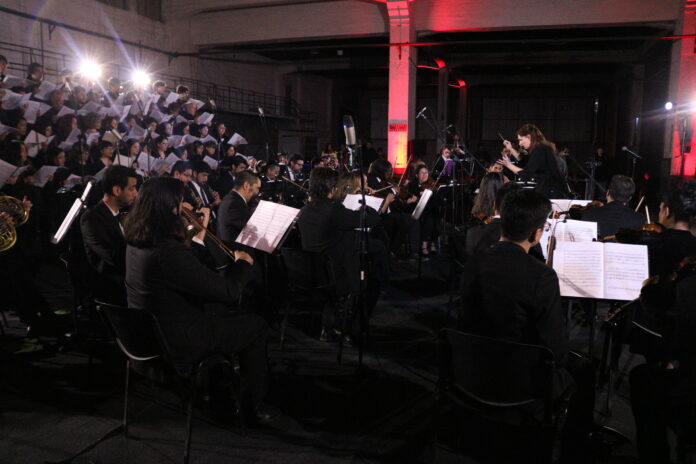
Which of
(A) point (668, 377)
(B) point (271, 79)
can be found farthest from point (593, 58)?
(A) point (668, 377)

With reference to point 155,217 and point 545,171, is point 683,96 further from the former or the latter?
point 155,217

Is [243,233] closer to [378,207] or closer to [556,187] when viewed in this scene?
[378,207]

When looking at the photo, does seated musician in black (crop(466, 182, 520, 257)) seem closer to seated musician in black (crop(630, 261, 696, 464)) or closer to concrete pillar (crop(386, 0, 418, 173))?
seated musician in black (crop(630, 261, 696, 464))

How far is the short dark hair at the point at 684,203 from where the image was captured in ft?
10.7

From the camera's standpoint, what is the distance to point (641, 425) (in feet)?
8.14

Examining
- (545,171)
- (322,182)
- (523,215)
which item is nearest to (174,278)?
(523,215)

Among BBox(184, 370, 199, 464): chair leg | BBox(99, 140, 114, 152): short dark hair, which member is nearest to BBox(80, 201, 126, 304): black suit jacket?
BBox(184, 370, 199, 464): chair leg

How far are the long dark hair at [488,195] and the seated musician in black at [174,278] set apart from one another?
263 centimetres

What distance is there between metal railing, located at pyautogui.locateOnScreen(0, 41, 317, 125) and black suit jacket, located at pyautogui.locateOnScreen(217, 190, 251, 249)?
9.61 metres

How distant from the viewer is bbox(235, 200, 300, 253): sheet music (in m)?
4.13

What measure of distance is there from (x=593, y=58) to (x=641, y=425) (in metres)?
18.9

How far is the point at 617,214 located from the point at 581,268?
6.15 feet

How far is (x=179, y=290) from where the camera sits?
8.63 feet

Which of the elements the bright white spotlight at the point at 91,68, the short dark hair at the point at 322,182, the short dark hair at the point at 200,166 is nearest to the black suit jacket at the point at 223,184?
the short dark hair at the point at 200,166
